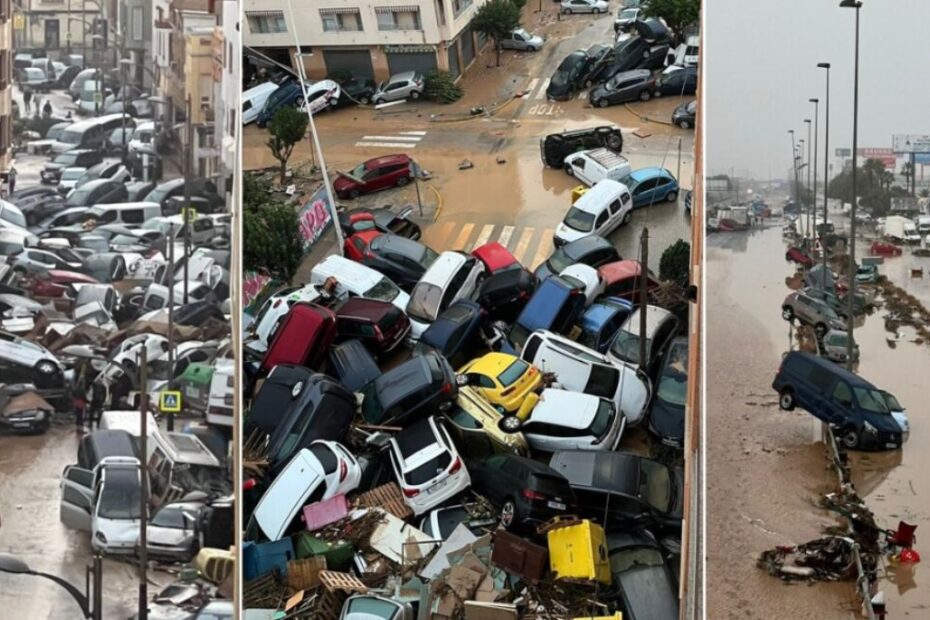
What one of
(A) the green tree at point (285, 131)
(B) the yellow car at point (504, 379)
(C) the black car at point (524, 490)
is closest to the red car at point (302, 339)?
(B) the yellow car at point (504, 379)

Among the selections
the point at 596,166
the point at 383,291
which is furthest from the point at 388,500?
the point at 596,166

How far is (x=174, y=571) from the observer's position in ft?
6.75

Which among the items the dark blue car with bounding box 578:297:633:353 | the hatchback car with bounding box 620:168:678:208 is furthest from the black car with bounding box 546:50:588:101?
the dark blue car with bounding box 578:297:633:353

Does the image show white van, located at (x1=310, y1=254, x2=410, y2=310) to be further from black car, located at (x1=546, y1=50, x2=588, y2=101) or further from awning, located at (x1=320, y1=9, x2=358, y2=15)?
awning, located at (x1=320, y1=9, x2=358, y2=15)

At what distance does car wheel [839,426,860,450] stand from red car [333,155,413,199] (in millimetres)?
4531

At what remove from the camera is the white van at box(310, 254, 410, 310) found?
6340 mm

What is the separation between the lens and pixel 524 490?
14.7 feet

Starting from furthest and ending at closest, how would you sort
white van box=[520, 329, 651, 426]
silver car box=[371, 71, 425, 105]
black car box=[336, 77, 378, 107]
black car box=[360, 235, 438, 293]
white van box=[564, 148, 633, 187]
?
black car box=[336, 77, 378, 107], silver car box=[371, 71, 425, 105], white van box=[564, 148, 633, 187], black car box=[360, 235, 438, 293], white van box=[520, 329, 651, 426]

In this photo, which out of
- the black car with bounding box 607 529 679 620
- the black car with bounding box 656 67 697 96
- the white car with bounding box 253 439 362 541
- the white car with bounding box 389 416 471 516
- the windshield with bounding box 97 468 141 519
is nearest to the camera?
the windshield with bounding box 97 468 141 519

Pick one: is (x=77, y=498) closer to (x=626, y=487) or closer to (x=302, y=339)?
(x=626, y=487)

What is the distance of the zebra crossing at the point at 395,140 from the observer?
9039 millimetres

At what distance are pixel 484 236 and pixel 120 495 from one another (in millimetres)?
5481

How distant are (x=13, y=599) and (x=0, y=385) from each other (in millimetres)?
408

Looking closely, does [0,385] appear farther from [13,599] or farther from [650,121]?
[650,121]
